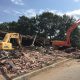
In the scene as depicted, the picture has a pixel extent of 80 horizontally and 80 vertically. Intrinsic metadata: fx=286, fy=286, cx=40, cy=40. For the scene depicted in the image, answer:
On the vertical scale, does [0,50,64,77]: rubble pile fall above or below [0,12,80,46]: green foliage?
below

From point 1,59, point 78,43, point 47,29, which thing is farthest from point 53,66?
point 47,29

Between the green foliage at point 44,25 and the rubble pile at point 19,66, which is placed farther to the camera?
the green foliage at point 44,25

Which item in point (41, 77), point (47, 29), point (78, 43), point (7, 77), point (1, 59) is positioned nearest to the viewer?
point (7, 77)

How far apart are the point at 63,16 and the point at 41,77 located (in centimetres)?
6991

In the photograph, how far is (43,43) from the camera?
35312 mm

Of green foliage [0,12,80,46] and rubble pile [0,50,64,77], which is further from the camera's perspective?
green foliage [0,12,80,46]

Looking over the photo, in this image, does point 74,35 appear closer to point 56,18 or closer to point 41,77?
point 41,77

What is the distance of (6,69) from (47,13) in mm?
66370

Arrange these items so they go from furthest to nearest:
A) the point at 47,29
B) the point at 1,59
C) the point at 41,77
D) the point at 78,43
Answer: the point at 47,29 < the point at 78,43 < the point at 1,59 < the point at 41,77

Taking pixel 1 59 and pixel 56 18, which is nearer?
pixel 1 59

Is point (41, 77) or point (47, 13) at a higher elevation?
point (47, 13)

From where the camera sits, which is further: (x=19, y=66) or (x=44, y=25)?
(x=44, y=25)

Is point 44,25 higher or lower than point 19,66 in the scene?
higher

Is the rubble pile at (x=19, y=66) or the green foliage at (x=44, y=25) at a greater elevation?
the green foliage at (x=44, y=25)
